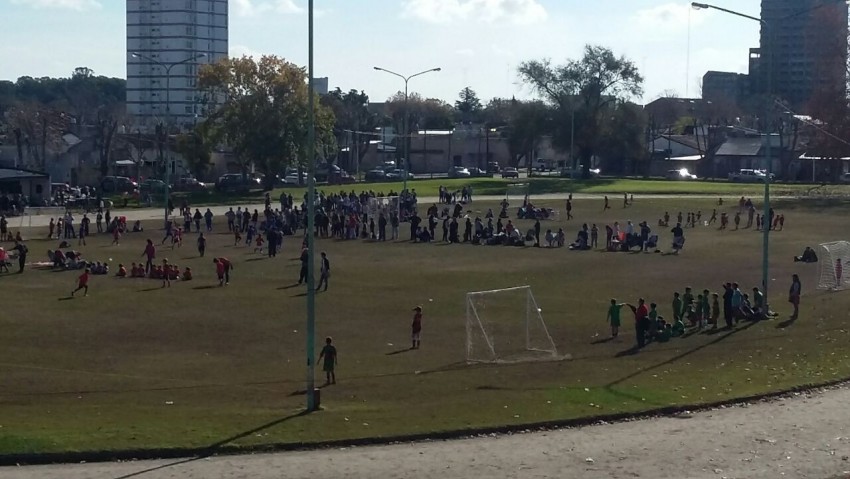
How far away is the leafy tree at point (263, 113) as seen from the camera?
3521 inches

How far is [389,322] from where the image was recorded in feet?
107

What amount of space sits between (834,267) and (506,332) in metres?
16.5

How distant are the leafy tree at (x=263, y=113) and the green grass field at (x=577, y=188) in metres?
3.34

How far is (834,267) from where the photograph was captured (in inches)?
1640

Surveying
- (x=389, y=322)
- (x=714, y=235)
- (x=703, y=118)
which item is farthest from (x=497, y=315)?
(x=703, y=118)

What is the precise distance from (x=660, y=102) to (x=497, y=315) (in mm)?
154415

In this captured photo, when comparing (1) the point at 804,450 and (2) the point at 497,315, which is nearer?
(1) the point at 804,450

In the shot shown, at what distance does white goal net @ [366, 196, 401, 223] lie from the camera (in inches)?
2566

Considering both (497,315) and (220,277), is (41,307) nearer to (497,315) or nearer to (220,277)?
(220,277)

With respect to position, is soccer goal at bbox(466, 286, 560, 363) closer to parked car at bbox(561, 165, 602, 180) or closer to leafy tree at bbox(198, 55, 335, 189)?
leafy tree at bbox(198, 55, 335, 189)

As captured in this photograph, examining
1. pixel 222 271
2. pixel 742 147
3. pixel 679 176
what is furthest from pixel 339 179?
pixel 222 271

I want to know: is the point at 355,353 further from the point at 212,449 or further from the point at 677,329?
the point at 212,449

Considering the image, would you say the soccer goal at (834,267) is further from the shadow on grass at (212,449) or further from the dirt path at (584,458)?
the shadow on grass at (212,449)

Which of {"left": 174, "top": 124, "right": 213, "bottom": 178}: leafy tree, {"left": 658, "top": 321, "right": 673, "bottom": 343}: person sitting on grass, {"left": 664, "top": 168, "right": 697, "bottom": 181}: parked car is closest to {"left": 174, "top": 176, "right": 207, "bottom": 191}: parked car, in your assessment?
{"left": 174, "top": 124, "right": 213, "bottom": 178}: leafy tree
